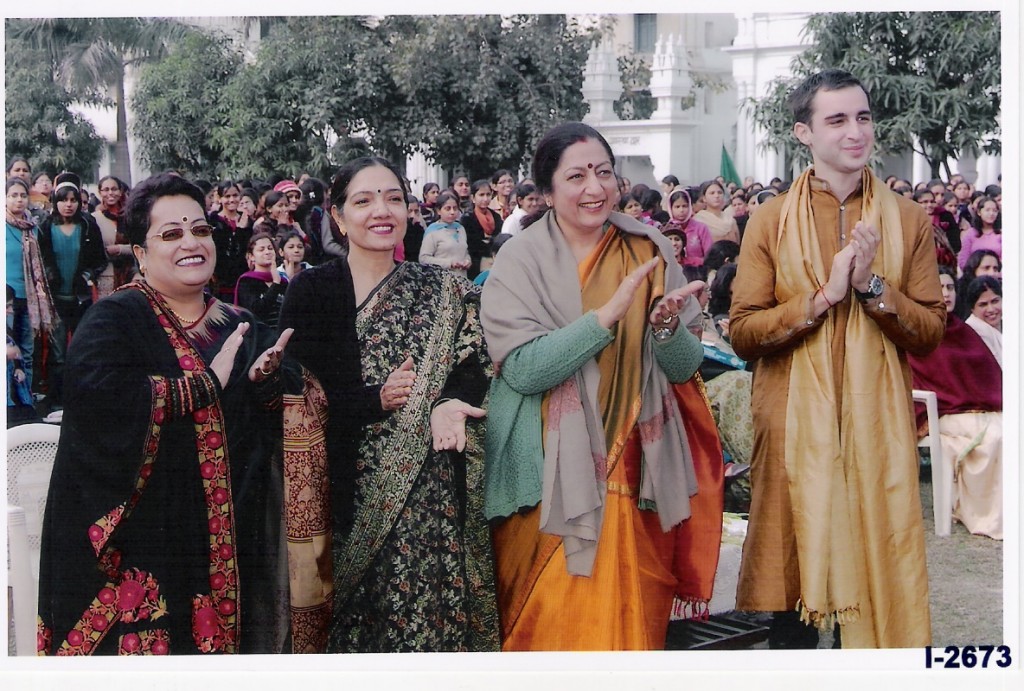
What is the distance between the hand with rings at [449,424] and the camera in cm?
384

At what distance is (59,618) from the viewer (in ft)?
12.5

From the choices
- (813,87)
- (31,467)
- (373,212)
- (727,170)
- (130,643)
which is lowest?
(130,643)

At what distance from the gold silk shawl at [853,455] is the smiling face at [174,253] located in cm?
177

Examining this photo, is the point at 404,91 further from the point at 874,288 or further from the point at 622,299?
the point at 874,288

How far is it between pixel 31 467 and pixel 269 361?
3.35 ft

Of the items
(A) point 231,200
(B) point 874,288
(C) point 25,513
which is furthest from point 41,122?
(B) point 874,288

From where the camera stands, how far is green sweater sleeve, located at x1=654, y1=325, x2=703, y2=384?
12.7ft

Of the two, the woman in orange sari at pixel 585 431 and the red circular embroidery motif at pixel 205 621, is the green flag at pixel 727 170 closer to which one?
the woman in orange sari at pixel 585 431

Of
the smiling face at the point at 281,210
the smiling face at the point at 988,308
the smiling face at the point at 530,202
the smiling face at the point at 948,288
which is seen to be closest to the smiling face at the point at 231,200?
the smiling face at the point at 281,210

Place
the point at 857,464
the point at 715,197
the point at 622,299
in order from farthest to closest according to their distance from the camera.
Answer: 1. the point at 715,197
2. the point at 857,464
3. the point at 622,299

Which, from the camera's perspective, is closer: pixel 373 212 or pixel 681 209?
pixel 373 212

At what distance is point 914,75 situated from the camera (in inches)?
179

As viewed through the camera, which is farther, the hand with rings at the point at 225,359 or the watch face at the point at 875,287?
the watch face at the point at 875,287

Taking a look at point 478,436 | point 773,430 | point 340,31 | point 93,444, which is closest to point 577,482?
point 478,436
